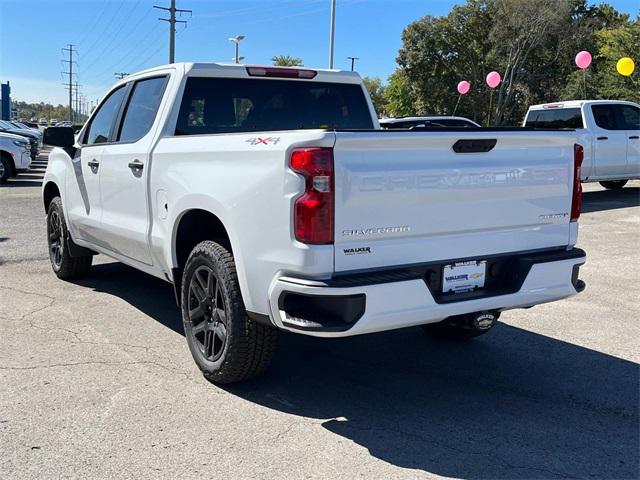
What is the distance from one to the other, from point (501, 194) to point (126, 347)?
9.39ft

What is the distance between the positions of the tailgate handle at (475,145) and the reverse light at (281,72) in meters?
2.01

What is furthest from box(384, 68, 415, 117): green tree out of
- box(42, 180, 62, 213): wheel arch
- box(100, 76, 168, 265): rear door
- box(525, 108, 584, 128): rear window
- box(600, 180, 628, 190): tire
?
box(100, 76, 168, 265): rear door

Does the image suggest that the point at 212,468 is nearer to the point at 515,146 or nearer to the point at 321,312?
the point at 321,312

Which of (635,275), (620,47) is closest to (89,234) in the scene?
(635,275)

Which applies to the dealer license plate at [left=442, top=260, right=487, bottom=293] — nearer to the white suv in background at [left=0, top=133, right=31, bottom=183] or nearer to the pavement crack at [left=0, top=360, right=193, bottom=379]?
the pavement crack at [left=0, top=360, right=193, bottom=379]

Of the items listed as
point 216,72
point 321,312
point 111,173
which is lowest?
point 321,312

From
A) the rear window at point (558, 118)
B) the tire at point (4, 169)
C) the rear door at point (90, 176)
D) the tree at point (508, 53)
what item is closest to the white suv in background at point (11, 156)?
the tire at point (4, 169)

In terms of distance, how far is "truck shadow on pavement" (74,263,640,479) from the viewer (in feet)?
10.9

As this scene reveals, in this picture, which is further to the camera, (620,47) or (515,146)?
(620,47)

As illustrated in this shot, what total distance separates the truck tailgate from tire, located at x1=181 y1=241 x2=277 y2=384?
0.80 m

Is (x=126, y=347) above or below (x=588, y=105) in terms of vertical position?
below

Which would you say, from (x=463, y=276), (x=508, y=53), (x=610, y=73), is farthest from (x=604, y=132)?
→ (x=508, y=53)

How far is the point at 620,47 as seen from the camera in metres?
33.8

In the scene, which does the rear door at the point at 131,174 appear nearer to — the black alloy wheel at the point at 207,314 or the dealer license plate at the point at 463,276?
the black alloy wheel at the point at 207,314
